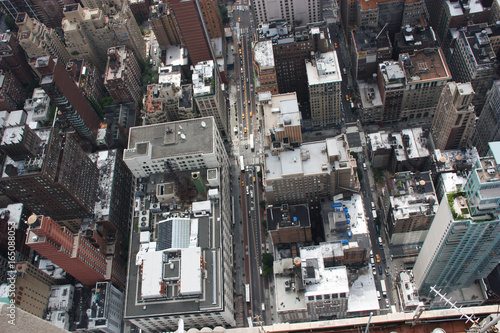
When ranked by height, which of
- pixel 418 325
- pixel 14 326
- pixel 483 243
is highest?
pixel 483 243

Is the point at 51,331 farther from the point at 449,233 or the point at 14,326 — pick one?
the point at 449,233

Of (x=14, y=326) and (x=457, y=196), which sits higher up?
(x=457, y=196)

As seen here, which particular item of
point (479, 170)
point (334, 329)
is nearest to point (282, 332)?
point (334, 329)

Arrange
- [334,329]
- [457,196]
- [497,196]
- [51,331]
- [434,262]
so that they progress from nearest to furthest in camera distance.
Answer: [51,331] → [334,329] → [497,196] → [457,196] → [434,262]

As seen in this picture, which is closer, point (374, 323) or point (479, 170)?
point (374, 323)


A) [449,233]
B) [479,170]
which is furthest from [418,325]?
[449,233]

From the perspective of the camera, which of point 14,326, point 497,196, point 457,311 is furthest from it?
point 497,196
